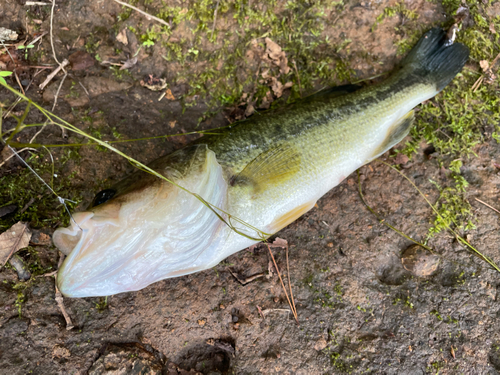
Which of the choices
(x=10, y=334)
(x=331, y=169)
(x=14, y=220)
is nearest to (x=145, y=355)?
(x=10, y=334)

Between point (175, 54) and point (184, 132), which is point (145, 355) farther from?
point (175, 54)

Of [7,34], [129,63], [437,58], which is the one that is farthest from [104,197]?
[437,58]

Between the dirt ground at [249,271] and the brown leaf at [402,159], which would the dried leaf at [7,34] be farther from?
the brown leaf at [402,159]

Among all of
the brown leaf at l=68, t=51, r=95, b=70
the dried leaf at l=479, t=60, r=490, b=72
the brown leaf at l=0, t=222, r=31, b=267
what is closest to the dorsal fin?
the brown leaf at l=0, t=222, r=31, b=267

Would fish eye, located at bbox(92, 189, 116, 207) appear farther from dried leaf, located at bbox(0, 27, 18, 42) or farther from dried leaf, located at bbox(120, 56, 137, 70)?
dried leaf, located at bbox(0, 27, 18, 42)

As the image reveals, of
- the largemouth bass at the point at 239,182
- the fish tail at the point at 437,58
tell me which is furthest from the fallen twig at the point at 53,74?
the fish tail at the point at 437,58

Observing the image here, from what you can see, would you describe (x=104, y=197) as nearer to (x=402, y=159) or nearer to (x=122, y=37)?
(x=122, y=37)
